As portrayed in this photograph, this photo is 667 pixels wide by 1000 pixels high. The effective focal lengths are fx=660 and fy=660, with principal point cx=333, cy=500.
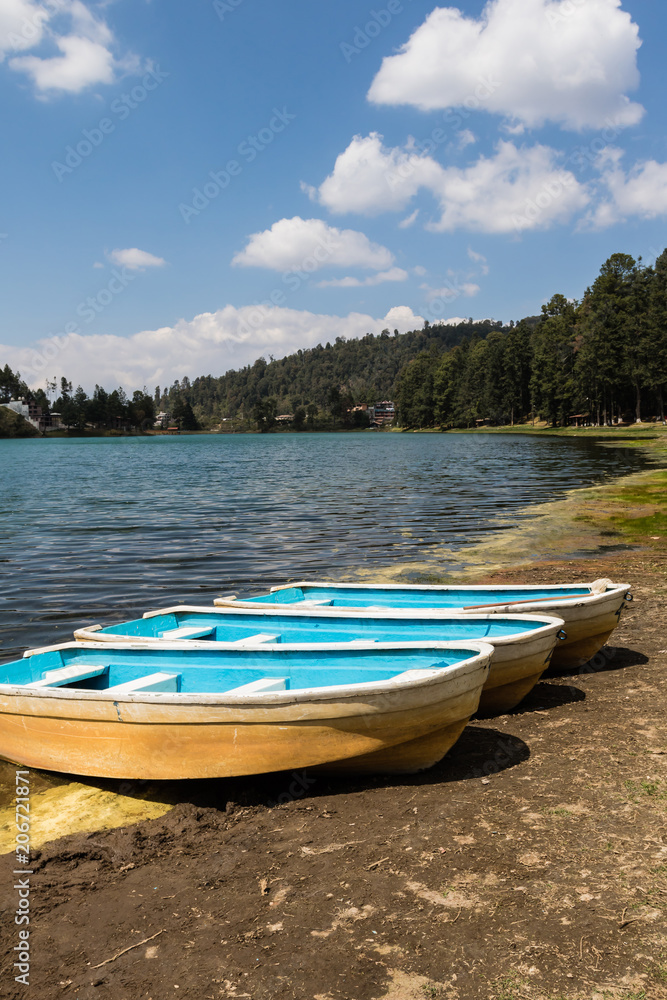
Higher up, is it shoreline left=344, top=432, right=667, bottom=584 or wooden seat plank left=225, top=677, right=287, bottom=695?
wooden seat plank left=225, top=677, right=287, bottom=695

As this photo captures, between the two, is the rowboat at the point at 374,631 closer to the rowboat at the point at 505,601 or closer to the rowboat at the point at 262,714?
the rowboat at the point at 505,601

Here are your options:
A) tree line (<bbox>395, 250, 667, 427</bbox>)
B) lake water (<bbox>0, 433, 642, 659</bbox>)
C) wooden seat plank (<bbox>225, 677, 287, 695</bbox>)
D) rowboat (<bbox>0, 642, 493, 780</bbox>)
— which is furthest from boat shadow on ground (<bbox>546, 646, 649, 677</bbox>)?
tree line (<bbox>395, 250, 667, 427</bbox>)

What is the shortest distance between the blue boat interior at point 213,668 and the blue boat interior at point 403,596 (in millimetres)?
2100

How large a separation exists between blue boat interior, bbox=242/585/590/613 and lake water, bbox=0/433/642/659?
12.6 feet

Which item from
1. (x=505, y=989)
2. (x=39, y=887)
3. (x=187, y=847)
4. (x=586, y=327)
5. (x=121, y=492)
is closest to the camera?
(x=505, y=989)

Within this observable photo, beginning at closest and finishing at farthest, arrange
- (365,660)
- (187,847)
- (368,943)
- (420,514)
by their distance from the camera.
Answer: (368,943)
(187,847)
(365,660)
(420,514)

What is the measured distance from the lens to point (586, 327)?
103 meters

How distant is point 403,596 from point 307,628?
6.16 ft

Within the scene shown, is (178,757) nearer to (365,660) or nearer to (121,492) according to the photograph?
(365,660)

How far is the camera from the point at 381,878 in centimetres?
427

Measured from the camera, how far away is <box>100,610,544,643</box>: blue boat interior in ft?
23.8

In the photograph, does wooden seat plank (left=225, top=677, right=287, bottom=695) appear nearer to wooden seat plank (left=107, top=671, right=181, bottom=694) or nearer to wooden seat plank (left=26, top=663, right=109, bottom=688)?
wooden seat plank (left=107, top=671, right=181, bottom=694)

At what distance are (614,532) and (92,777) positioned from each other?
53.2 ft

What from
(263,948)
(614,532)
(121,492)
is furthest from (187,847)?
(121,492)
